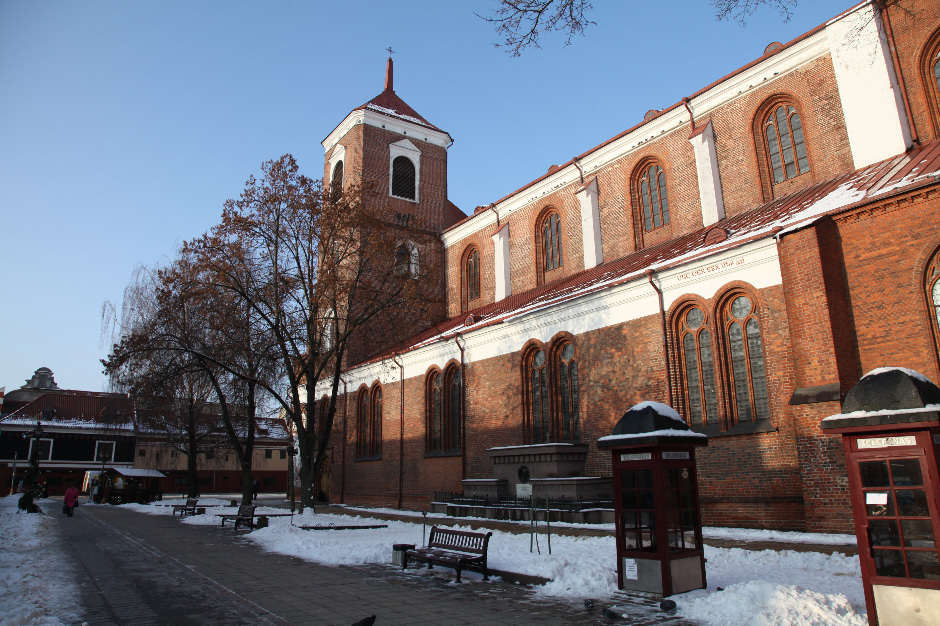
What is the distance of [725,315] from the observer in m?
15.0

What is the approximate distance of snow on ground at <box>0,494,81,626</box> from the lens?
6.60 m

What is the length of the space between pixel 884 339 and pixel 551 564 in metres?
8.16

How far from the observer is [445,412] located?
24.3m

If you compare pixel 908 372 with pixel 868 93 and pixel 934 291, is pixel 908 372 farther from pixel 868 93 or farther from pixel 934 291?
pixel 868 93

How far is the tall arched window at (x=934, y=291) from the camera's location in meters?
11.7

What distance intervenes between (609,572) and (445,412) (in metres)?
15.9

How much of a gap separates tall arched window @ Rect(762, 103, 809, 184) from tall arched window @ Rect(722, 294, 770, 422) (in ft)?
17.6

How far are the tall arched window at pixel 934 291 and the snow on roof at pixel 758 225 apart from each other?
156 centimetres

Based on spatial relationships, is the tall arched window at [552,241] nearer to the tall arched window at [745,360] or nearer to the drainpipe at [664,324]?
the drainpipe at [664,324]

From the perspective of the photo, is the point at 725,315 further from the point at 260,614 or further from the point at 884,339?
the point at 260,614

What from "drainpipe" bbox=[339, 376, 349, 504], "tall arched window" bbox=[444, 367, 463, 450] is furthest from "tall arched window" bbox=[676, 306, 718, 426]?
"drainpipe" bbox=[339, 376, 349, 504]

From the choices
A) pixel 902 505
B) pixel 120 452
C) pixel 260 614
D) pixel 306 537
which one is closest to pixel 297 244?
pixel 306 537

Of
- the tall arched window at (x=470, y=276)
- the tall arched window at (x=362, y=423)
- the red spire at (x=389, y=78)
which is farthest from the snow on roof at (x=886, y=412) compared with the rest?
the red spire at (x=389, y=78)

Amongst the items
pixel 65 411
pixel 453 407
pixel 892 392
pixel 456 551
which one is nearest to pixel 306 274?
pixel 453 407
